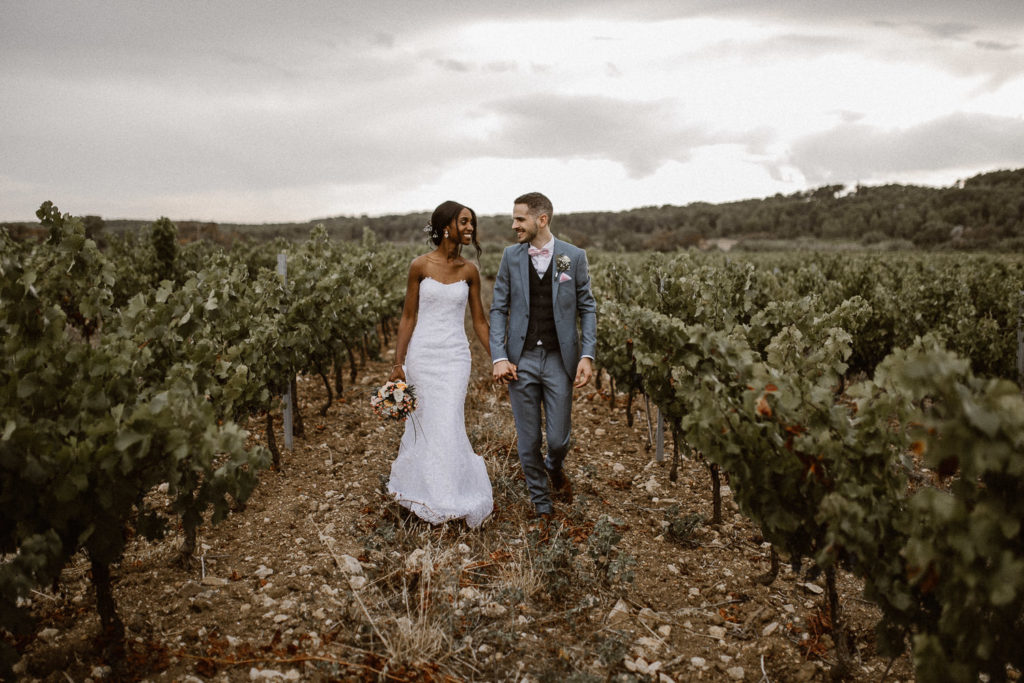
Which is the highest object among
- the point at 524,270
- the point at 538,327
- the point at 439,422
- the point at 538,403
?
the point at 524,270

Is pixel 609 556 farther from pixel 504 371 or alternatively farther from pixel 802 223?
pixel 802 223

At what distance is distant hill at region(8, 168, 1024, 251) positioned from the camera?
172 feet

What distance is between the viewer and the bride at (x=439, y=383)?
4.22m

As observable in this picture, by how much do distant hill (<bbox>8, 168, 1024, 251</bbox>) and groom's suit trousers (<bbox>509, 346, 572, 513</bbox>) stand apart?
1614 inches

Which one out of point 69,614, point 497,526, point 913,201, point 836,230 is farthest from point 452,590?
point 913,201

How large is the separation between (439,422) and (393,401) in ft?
1.25

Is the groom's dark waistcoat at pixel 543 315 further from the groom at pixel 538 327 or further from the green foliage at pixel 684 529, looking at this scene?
the green foliage at pixel 684 529

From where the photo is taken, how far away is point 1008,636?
208cm

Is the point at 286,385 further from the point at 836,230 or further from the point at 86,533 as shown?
the point at 836,230

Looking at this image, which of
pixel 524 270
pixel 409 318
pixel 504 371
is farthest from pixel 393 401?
pixel 524 270

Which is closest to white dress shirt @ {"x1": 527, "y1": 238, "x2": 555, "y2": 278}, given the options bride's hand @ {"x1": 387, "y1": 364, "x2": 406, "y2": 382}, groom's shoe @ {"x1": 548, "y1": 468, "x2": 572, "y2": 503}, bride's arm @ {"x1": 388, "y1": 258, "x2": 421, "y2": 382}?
bride's arm @ {"x1": 388, "y1": 258, "x2": 421, "y2": 382}

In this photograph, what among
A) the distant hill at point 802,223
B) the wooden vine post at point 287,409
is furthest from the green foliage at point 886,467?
the distant hill at point 802,223

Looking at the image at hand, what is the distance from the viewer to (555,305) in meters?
4.11

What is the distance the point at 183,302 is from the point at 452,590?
85.5 inches
